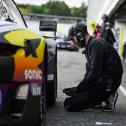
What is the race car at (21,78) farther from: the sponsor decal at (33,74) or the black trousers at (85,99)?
the black trousers at (85,99)

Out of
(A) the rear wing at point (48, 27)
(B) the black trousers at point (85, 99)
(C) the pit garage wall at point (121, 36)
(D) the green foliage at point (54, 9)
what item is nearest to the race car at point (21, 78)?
(B) the black trousers at point (85, 99)

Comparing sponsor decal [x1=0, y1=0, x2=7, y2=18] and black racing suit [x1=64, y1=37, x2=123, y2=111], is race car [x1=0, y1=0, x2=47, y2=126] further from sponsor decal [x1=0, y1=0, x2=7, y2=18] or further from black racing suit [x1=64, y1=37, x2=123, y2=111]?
black racing suit [x1=64, y1=37, x2=123, y2=111]

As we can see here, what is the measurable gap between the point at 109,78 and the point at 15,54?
347 centimetres

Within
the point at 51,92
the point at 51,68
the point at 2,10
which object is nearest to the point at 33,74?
the point at 2,10

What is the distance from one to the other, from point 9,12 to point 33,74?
10.3 ft

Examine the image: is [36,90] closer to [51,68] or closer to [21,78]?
[21,78]

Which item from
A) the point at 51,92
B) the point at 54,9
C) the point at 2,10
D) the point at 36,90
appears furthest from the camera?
the point at 54,9

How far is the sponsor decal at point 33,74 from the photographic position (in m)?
5.18

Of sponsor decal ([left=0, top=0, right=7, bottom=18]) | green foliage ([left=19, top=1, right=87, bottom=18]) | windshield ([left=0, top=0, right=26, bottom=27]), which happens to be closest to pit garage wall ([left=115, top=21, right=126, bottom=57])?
windshield ([left=0, top=0, right=26, bottom=27])

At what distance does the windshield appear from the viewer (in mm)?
7783

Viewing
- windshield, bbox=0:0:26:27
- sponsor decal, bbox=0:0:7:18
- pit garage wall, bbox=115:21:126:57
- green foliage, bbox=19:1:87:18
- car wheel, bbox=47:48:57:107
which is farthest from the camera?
green foliage, bbox=19:1:87:18

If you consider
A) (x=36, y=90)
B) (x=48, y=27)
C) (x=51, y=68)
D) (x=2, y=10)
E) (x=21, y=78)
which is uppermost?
(x=2, y=10)

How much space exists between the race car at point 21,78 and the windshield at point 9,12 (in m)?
2.21

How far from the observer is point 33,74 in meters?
5.23
